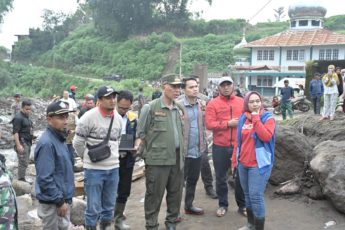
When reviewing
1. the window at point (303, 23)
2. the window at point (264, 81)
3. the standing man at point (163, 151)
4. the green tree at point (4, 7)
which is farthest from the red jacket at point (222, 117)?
the green tree at point (4, 7)

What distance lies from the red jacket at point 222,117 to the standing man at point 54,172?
6.80 ft

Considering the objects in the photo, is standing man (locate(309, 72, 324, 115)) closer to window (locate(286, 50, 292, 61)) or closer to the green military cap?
the green military cap

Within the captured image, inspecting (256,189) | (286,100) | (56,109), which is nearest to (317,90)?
(286,100)

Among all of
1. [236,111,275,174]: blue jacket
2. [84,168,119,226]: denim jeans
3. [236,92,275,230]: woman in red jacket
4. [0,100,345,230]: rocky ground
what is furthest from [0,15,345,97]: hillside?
[236,111,275,174]: blue jacket

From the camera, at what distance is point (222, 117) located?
5133 millimetres

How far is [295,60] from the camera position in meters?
38.1

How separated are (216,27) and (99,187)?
60.2 metres

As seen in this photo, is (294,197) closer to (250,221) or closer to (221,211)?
(221,211)

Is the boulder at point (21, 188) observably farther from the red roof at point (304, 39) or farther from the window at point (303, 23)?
the window at point (303, 23)

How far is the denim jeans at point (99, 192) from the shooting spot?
13.9 feet

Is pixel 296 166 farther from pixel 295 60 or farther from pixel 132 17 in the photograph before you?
→ pixel 132 17

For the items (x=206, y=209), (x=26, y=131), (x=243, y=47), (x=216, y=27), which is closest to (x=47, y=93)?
(x=243, y=47)

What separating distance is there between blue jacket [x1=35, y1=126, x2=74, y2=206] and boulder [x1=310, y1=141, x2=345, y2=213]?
312 cm

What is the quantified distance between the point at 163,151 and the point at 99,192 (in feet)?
2.69
